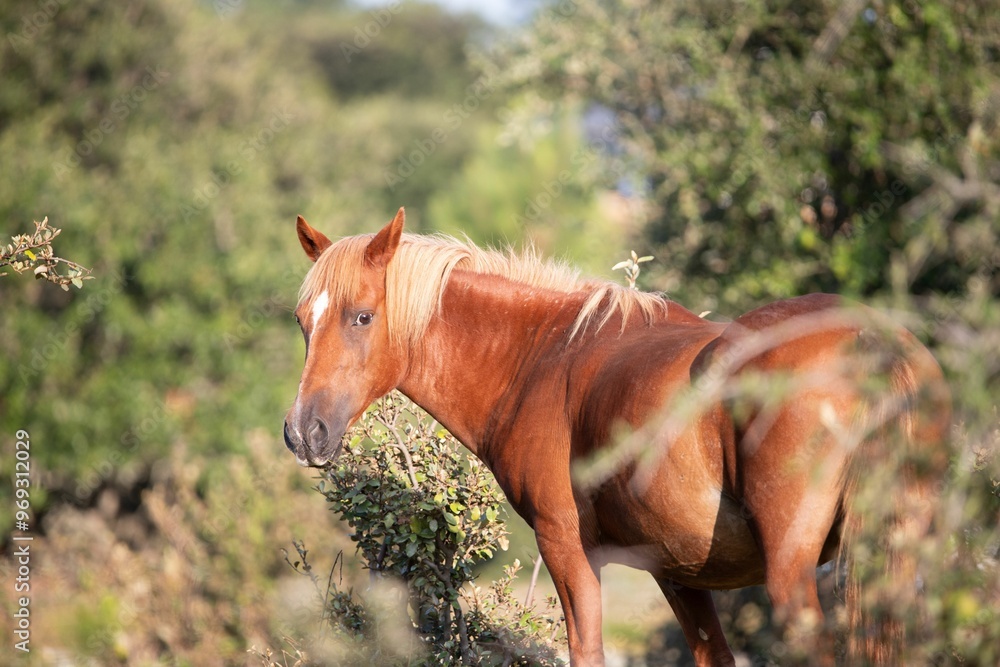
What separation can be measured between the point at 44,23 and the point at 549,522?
1470 centimetres

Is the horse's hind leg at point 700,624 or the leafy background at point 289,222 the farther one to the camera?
the leafy background at point 289,222

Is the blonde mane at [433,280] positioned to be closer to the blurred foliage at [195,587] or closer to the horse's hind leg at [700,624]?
the horse's hind leg at [700,624]

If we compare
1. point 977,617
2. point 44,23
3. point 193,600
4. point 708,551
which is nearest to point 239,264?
point 44,23

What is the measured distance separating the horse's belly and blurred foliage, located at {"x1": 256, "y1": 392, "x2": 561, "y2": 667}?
102 centimetres

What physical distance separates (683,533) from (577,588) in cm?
66

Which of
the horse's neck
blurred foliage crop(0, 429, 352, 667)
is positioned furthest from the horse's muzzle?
blurred foliage crop(0, 429, 352, 667)

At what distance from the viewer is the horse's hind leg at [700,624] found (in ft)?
14.2

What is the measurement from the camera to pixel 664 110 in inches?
422

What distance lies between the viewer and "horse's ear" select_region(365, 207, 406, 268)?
14.2 feet

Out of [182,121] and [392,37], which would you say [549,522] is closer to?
[182,121]

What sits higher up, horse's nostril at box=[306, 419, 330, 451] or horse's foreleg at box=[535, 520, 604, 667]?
horse's nostril at box=[306, 419, 330, 451]

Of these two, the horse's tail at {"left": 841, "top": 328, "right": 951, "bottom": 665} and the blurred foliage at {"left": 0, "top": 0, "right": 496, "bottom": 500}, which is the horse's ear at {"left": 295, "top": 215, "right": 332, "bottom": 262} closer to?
the horse's tail at {"left": 841, "top": 328, "right": 951, "bottom": 665}

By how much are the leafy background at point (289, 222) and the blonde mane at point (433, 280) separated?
0.53 m

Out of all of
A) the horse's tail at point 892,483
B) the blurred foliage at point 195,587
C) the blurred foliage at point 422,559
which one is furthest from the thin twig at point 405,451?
the blurred foliage at point 195,587
